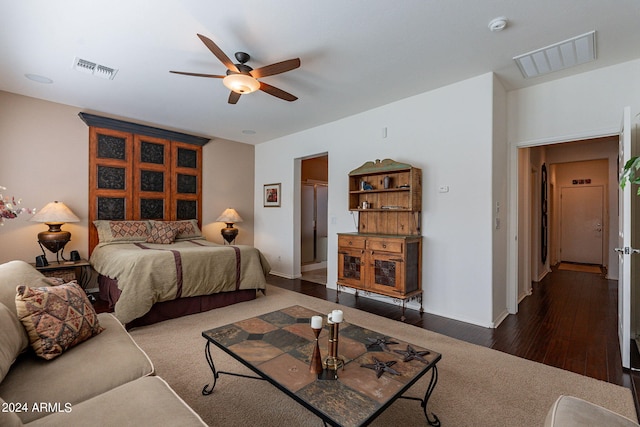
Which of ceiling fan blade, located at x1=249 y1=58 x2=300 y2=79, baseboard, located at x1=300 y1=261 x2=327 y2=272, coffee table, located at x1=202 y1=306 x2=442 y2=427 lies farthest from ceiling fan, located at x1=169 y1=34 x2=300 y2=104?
baseboard, located at x1=300 y1=261 x2=327 y2=272

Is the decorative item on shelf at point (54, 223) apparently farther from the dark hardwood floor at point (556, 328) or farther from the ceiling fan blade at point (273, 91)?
the ceiling fan blade at point (273, 91)

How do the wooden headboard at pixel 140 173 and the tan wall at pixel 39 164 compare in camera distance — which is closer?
the tan wall at pixel 39 164

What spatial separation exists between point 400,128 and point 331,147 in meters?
1.28

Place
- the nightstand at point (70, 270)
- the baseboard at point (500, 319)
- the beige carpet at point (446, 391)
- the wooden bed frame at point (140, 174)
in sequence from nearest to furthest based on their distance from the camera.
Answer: the beige carpet at point (446, 391) < the baseboard at point (500, 319) < the nightstand at point (70, 270) < the wooden bed frame at point (140, 174)

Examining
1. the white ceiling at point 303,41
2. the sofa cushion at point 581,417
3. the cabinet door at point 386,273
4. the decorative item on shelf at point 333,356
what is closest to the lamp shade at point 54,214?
the white ceiling at point 303,41

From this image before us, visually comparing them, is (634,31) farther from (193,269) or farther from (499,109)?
(193,269)

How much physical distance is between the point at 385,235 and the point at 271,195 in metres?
3.01

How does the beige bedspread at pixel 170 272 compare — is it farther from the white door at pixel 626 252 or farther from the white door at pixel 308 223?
the white door at pixel 626 252

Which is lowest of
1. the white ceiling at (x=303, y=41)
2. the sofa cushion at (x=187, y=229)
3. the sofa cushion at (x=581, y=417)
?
the sofa cushion at (x=581, y=417)

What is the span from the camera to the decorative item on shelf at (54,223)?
3895 mm

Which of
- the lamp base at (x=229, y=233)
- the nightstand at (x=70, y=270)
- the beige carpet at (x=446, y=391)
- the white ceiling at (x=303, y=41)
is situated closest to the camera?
the beige carpet at (x=446, y=391)

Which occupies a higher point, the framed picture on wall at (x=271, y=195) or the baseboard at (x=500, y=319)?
the framed picture on wall at (x=271, y=195)

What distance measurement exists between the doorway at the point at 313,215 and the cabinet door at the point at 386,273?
2697 mm

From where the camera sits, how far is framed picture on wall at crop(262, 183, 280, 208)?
5996 mm
